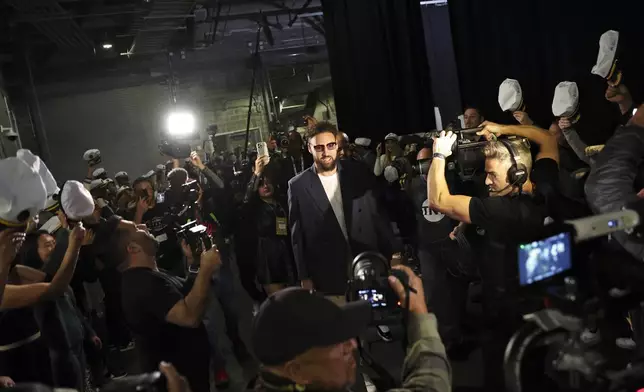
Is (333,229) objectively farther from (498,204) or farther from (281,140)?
(281,140)

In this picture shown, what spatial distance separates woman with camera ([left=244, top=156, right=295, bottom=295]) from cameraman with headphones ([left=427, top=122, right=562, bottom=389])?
67.6 inches

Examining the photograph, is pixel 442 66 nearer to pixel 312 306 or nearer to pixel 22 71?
pixel 312 306

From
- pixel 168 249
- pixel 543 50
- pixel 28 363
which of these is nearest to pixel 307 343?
pixel 28 363

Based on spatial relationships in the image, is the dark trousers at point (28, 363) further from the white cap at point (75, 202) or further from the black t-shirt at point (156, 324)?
the black t-shirt at point (156, 324)

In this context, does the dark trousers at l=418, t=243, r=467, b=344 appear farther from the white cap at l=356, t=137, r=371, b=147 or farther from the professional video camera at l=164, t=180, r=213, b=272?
the white cap at l=356, t=137, r=371, b=147

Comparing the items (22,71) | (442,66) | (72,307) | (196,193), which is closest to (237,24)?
(22,71)

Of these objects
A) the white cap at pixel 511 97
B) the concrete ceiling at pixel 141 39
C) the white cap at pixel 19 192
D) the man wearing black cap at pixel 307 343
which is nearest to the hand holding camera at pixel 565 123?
the white cap at pixel 511 97

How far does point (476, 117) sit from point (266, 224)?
1.86 m

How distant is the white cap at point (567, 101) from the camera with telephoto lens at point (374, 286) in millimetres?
2066

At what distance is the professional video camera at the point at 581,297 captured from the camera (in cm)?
117

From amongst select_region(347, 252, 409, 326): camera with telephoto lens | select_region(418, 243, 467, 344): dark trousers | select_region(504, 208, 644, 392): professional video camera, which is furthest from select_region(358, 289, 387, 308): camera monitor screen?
select_region(418, 243, 467, 344): dark trousers

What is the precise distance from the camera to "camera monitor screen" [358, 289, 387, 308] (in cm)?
189

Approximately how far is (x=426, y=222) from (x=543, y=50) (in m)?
1.70

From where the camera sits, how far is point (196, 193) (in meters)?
4.74
